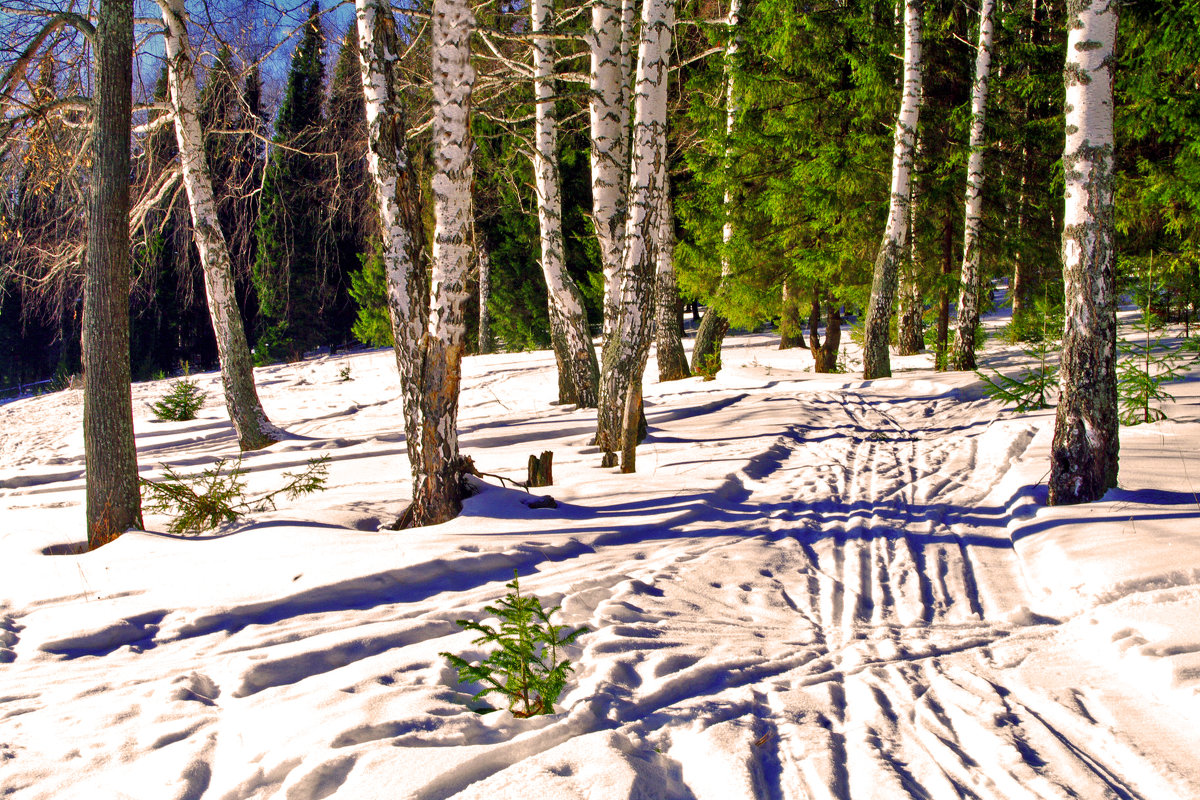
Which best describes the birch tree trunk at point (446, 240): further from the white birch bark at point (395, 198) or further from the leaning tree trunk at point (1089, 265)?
the leaning tree trunk at point (1089, 265)

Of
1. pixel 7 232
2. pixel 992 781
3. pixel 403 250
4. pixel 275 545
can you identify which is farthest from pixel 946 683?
pixel 7 232

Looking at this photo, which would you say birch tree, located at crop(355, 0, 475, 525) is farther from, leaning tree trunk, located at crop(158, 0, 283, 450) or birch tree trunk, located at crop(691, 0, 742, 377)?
birch tree trunk, located at crop(691, 0, 742, 377)

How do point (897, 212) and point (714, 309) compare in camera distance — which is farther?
point (714, 309)

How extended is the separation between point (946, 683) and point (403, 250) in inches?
171

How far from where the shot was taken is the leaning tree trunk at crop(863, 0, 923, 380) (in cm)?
1179

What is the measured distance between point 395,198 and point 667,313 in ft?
27.4

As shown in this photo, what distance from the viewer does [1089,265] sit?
16.9ft

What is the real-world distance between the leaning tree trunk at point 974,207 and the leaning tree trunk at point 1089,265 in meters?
7.99

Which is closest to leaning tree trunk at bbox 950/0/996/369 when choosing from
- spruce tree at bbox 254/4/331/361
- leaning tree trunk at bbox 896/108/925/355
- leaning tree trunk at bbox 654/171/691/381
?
leaning tree trunk at bbox 896/108/925/355

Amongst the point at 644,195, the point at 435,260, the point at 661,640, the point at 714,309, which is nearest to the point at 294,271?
the point at 714,309

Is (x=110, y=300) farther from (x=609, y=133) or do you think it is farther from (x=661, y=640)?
(x=609, y=133)


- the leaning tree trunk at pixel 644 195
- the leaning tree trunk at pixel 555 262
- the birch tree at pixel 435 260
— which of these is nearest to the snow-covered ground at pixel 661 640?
the birch tree at pixel 435 260

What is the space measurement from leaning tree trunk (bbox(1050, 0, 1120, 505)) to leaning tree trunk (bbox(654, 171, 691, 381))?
7.13 meters

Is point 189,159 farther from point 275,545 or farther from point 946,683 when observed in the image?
point 946,683
